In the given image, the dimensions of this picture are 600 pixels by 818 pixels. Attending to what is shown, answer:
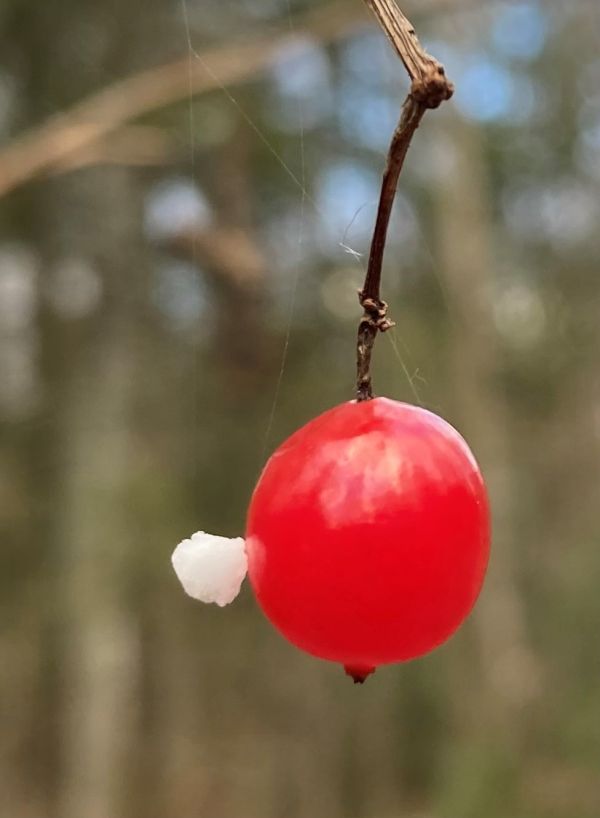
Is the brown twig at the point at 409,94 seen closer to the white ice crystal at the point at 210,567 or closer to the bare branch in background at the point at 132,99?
the white ice crystal at the point at 210,567

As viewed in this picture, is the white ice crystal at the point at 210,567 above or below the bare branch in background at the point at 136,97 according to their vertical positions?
below

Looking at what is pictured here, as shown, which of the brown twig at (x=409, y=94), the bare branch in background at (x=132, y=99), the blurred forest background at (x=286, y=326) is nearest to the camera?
the brown twig at (x=409, y=94)

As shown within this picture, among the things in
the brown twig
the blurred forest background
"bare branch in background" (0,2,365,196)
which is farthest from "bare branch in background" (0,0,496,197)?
the brown twig

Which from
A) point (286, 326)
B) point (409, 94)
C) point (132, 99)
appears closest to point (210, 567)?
point (409, 94)

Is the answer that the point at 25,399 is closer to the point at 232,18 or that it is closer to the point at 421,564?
the point at 232,18

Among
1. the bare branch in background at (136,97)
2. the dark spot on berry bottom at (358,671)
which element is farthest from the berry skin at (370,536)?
the bare branch in background at (136,97)

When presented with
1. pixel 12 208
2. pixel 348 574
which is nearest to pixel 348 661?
pixel 348 574

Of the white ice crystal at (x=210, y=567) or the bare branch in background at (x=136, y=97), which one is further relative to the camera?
the bare branch in background at (x=136, y=97)

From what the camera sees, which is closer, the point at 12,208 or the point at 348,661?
the point at 348,661
